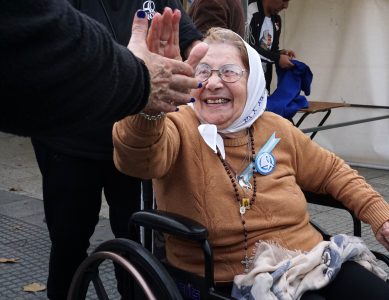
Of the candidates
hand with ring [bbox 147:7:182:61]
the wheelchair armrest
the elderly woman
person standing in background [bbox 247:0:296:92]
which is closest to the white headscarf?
the elderly woman

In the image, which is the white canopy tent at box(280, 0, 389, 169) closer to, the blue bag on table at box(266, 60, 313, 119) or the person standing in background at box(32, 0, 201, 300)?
the blue bag on table at box(266, 60, 313, 119)

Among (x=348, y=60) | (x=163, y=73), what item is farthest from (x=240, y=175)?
(x=348, y=60)

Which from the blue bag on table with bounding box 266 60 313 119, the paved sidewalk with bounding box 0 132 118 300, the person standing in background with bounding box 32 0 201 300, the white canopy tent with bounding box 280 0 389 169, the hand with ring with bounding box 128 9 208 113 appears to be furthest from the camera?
the white canopy tent with bounding box 280 0 389 169

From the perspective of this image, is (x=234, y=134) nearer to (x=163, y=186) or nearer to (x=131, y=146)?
(x=163, y=186)

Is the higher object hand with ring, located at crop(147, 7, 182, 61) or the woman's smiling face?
hand with ring, located at crop(147, 7, 182, 61)

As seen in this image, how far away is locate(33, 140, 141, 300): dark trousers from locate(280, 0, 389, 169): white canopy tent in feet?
14.1

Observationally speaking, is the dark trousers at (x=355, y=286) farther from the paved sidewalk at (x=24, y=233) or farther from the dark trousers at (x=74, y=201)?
the paved sidewalk at (x=24, y=233)

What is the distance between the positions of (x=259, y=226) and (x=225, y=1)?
6.63ft

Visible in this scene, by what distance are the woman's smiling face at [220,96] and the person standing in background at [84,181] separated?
0.32 metres

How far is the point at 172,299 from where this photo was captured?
199cm

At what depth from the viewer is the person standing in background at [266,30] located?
5.11 meters

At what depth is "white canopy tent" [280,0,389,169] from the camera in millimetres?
6430

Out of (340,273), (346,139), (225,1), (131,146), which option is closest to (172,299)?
(131,146)

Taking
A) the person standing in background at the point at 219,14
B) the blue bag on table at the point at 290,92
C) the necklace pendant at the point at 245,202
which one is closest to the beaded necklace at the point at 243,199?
the necklace pendant at the point at 245,202
